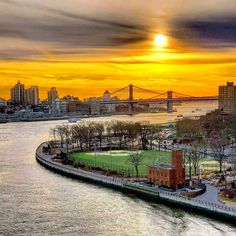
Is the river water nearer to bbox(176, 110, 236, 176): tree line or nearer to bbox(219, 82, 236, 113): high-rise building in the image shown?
bbox(176, 110, 236, 176): tree line

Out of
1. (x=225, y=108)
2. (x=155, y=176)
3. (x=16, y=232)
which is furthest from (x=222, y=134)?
(x=225, y=108)

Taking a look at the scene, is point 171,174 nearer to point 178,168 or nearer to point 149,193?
point 178,168

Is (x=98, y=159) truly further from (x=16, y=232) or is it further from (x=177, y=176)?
(x=16, y=232)

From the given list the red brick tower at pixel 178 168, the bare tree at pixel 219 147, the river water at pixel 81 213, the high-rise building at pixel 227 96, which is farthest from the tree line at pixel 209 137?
the high-rise building at pixel 227 96

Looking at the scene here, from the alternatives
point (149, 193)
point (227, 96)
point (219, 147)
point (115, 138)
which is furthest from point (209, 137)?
point (227, 96)

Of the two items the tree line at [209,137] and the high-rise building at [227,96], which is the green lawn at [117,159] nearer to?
the tree line at [209,137]
